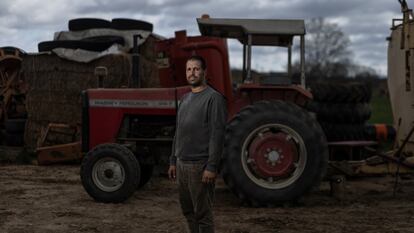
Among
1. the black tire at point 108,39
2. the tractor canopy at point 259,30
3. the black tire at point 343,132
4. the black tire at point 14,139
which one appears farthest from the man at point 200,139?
the black tire at point 14,139

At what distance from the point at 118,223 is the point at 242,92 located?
253 cm

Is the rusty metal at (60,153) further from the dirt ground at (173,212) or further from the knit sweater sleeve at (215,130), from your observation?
the knit sweater sleeve at (215,130)

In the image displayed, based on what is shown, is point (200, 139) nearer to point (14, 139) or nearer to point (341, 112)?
point (341, 112)

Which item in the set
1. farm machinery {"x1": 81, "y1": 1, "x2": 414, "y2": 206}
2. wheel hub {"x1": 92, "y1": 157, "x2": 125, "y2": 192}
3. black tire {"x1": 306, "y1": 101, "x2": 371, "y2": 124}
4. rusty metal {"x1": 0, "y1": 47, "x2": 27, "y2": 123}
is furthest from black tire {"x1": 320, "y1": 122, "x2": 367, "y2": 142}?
rusty metal {"x1": 0, "y1": 47, "x2": 27, "y2": 123}

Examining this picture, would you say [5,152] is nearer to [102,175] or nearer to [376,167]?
[102,175]

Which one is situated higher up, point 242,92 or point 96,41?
point 96,41

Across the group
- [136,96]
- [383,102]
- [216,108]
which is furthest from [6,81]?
[383,102]

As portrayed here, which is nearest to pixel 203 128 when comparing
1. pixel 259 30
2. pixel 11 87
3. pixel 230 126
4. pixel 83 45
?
pixel 230 126

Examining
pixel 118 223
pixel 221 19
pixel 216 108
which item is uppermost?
pixel 221 19

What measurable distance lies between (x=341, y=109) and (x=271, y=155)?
5.45 metres

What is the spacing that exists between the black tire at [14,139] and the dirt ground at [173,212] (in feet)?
13.4

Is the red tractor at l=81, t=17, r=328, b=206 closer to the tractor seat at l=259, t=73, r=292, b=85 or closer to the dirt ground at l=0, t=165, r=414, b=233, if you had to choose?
the tractor seat at l=259, t=73, r=292, b=85

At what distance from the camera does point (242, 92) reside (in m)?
8.35

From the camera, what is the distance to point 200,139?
502cm
